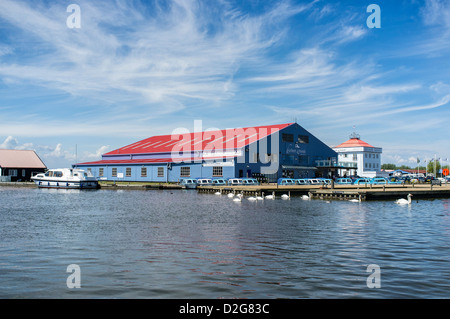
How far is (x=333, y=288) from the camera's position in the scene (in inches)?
450

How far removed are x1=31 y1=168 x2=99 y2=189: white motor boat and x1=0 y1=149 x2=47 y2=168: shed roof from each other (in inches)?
1150

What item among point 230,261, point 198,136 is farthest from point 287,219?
point 198,136

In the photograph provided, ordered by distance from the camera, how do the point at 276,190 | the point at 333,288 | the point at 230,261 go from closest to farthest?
the point at 333,288, the point at 230,261, the point at 276,190

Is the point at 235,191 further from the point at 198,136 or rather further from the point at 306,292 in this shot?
the point at 306,292

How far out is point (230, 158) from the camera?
224 ft

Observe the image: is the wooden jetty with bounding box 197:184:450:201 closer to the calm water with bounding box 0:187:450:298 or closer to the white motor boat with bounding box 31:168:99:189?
the white motor boat with bounding box 31:168:99:189

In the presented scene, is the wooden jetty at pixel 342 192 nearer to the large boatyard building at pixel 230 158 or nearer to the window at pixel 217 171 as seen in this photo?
A: the window at pixel 217 171

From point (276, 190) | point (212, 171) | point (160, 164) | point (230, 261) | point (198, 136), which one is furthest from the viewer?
point (198, 136)

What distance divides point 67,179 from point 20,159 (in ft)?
126

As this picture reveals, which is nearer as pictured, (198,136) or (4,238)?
(4,238)

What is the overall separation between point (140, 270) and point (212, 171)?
57.4 m

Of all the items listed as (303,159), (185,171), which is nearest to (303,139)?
(303,159)

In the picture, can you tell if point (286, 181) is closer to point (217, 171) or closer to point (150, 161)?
point (217, 171)

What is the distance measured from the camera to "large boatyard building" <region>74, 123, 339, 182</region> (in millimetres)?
70000
